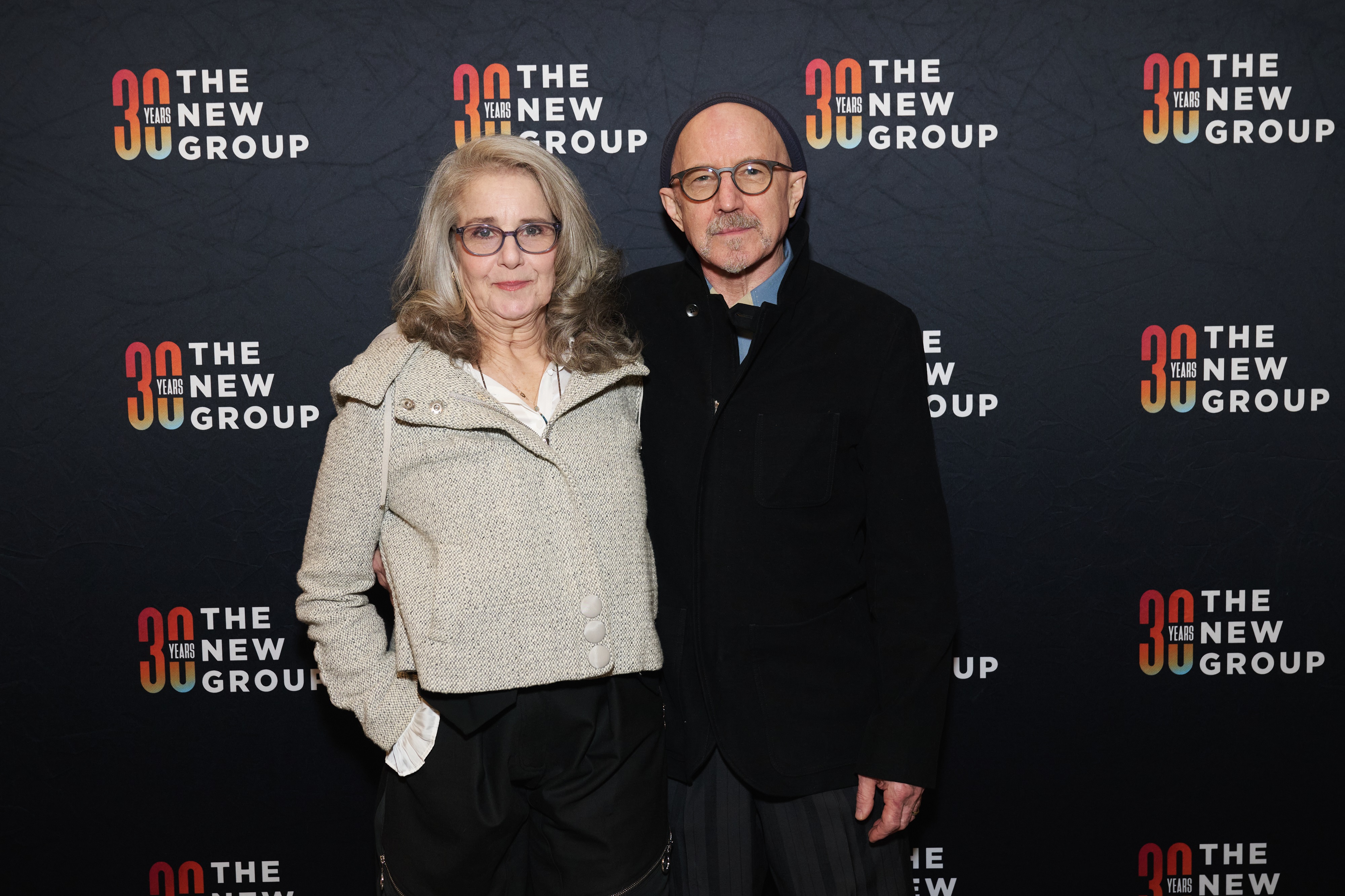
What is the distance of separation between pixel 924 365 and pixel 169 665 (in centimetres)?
172

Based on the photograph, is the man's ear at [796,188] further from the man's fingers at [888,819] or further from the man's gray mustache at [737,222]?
the man's fingers at [888,819]

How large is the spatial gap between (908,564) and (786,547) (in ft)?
0.67

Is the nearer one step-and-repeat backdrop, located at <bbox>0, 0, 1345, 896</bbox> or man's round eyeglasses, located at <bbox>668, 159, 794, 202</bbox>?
man's round eyeglasses, located at <bbox>668, 159, 794, 202</bbox>

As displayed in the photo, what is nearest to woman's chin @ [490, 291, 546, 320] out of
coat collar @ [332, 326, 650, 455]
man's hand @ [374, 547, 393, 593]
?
coat collar @ [332, 326, 650, 455]

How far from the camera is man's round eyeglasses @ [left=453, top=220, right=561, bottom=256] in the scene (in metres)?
1.46

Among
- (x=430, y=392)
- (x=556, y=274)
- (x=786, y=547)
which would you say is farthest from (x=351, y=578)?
(x=786, y=547)

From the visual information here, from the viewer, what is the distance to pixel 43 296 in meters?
2.03

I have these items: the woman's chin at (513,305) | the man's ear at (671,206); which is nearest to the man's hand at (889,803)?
the woman's chin at (513,305)

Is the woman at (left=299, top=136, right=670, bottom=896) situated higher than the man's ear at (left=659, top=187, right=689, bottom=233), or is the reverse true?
the man's ear at (left=659, top=187, right=689, bottom=233)

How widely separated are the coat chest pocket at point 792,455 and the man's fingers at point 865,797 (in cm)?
46

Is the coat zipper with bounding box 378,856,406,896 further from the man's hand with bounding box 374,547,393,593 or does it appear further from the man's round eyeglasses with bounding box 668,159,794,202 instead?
the man's round eyeglasses with bounding box 668,159,794,202

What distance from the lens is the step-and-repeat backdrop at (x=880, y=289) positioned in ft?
6.48

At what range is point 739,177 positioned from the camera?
5.24 feet

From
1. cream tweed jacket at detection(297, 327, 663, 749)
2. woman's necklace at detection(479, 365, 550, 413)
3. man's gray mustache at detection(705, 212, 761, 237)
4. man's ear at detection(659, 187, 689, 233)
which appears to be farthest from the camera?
man's ear at detection(659, 187, 689, 233)
